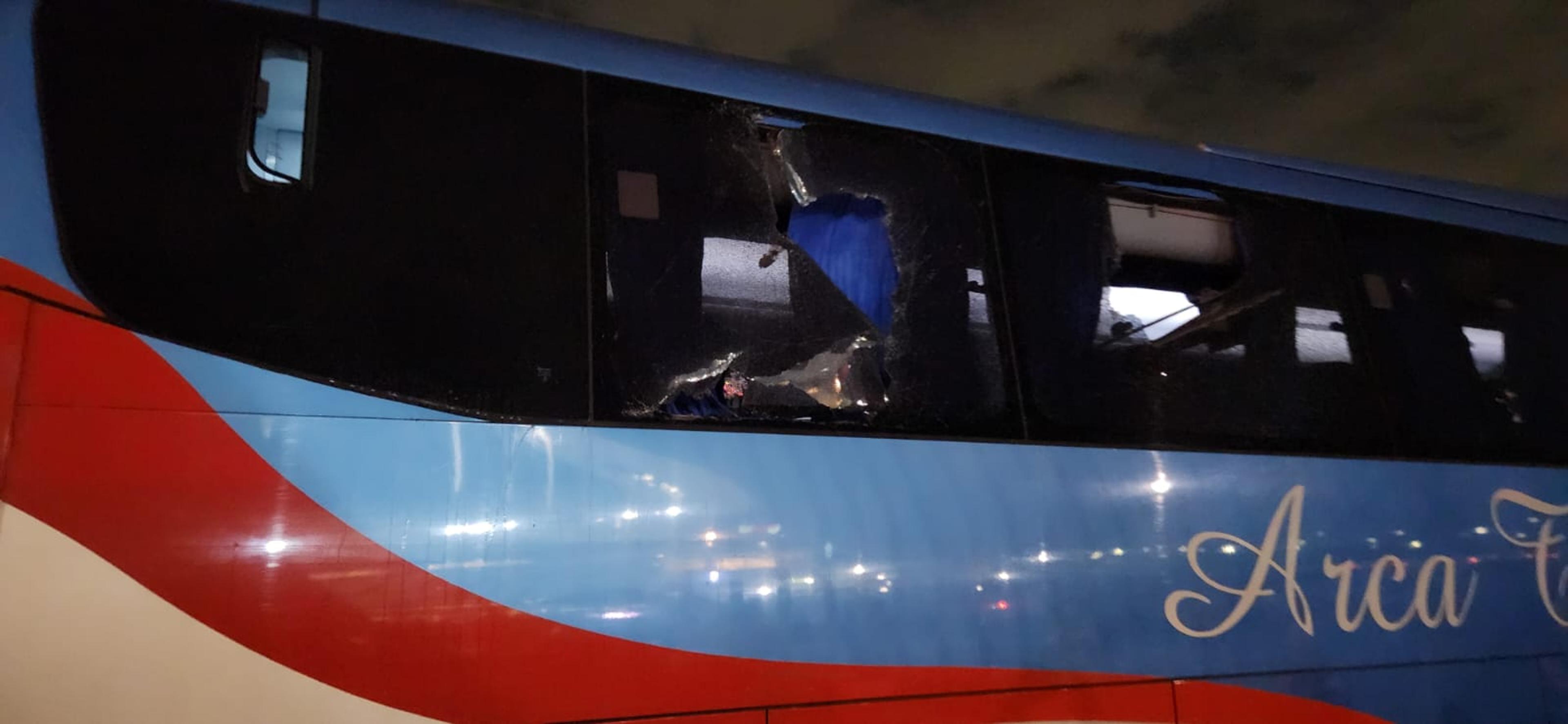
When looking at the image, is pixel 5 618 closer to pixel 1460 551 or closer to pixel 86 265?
pixel 86 265

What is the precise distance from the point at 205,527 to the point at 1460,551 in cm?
392

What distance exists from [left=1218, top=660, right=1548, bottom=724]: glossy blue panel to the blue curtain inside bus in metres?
1.60

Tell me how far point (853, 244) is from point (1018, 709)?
147cm

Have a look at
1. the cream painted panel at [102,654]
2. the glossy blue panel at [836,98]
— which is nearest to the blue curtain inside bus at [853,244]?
the glossy blue panel at [836,98]

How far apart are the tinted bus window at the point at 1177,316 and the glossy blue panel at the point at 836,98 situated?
3.7 inches

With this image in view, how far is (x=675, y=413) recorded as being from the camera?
2490 mm

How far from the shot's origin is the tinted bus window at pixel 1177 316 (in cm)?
304

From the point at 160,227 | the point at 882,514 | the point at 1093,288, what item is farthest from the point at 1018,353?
the point at 160,227

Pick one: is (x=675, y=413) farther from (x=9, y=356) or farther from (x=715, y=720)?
(x=9, y=356)

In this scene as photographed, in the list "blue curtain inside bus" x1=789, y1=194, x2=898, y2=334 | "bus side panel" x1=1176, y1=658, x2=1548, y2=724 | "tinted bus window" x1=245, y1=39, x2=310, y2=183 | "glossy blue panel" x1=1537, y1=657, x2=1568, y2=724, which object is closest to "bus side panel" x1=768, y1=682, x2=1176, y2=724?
"bus side panel" x1=1176, y1=658, x2=1548, y2=724

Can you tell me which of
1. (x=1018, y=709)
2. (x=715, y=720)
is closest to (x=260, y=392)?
(x=715, y=720)

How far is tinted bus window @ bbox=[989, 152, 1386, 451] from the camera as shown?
9.99 feet

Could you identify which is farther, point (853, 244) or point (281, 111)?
point (853, 244)

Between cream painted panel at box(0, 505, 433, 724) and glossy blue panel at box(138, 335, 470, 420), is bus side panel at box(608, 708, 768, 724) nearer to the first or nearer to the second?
cream painted panel at box(0, 505, 433, 724)
